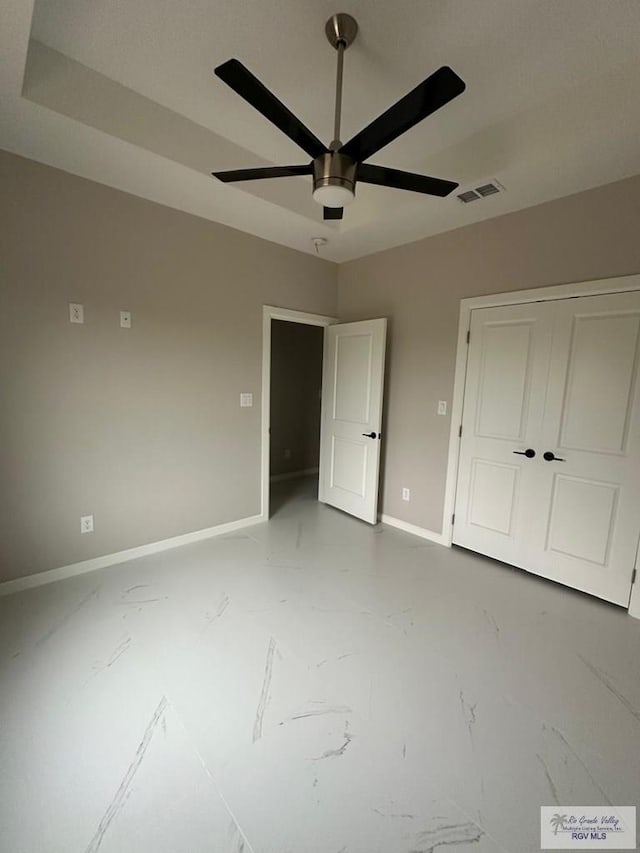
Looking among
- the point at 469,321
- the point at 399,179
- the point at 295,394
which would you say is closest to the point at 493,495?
the point at 469,321

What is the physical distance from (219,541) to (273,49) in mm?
3181

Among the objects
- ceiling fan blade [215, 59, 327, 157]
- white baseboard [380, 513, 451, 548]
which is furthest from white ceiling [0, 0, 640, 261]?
white baseboard [380, 513, 451, 548]

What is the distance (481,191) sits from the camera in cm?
236

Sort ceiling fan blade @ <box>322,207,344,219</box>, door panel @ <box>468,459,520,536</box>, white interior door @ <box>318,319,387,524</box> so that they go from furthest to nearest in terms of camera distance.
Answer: white interior door @ <box>318,319,387,524</box>, door panel @ <box>468,459,520,536</box>, ceiling fan blade @ <box>322,207,344,219</box>

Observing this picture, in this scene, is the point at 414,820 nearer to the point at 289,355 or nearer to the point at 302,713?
the point at 302,713

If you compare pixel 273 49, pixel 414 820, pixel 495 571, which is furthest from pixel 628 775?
pixel 273 49

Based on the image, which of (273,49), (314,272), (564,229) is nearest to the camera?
(273,49)

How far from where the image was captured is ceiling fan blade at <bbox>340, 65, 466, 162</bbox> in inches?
45.6

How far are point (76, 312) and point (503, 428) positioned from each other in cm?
312

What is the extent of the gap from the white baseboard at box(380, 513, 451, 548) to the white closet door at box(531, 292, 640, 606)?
2.70 ft

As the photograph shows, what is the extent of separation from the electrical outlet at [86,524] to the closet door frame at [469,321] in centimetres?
278

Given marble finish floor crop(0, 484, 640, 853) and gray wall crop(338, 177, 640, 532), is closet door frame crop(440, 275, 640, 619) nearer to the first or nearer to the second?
gray wall crop(338, 177, 640, 532)

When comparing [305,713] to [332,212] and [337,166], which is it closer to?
[337,166]

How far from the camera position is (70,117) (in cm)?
179
